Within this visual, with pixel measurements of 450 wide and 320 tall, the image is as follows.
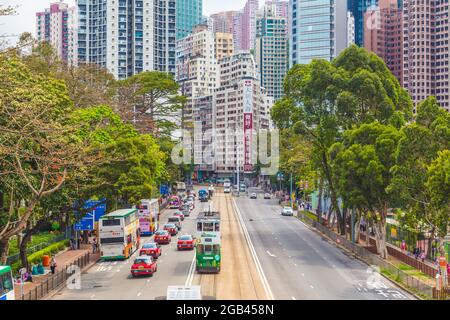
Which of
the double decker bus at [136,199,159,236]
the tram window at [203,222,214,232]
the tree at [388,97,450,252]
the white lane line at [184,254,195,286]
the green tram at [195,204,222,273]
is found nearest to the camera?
the white lane line at [184,254,195,286]

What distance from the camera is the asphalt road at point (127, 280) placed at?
35.4 metres

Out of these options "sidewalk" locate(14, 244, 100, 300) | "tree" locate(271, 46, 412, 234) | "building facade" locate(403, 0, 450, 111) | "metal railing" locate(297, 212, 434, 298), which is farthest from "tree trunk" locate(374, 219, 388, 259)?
"building facade" locate(403, 0, 450, 111)

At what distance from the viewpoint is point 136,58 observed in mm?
187875

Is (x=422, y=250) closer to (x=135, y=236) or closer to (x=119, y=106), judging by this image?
(x=135, y=236)

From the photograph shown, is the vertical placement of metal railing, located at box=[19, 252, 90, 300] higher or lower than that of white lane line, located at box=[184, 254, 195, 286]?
higher

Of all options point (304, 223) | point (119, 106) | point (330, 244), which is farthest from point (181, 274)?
point (119, 106)

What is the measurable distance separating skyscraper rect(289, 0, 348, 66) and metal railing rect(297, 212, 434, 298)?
373 feet

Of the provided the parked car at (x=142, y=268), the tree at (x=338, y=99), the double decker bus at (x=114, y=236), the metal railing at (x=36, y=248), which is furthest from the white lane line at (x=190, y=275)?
the tree at (x=338, y=99)

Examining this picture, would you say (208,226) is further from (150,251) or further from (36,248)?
(36,248)

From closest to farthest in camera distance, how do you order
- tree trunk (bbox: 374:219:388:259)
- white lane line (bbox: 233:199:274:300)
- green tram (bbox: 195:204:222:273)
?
white lane line (bbox: 233:199:274:300), green tram (bbox: 195:204:222:273), tree trunk (bbox: 374:219:388:259)

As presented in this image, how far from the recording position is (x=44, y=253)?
2042 inches

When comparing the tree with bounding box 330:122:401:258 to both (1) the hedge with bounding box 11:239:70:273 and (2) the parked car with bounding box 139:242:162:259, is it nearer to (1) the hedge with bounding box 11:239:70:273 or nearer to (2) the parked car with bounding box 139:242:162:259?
(2) the parked car with bounding box 139:242:162:259

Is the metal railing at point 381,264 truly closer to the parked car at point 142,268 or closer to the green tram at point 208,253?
the green tram at point 208,253

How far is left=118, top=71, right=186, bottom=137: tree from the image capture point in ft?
367
